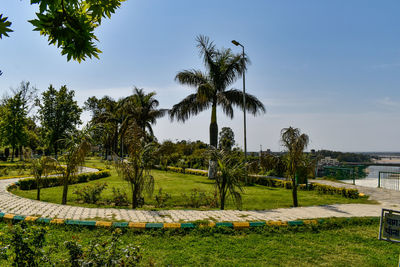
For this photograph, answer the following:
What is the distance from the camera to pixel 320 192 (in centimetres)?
1316

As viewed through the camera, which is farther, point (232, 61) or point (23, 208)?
point (232, 61)

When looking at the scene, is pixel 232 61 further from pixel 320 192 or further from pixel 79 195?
A: pixel 79 195

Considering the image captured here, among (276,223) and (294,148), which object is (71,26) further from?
(294,148)

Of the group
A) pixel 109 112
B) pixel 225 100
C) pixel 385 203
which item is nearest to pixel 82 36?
pixel 385 203

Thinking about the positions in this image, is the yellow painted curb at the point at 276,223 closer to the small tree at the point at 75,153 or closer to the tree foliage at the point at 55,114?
the small tree at the point at 75,153

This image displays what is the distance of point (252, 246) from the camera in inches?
199

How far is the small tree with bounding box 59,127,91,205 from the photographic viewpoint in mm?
9125

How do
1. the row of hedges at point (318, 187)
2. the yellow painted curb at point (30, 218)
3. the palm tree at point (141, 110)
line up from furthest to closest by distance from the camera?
the palm tree at point (141, 110) → the row of hedges at point (318, 187) → the yellow painted curb at point (30, 218)

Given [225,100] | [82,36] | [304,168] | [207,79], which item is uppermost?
[207,79]

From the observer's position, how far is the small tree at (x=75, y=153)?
29.9 feet

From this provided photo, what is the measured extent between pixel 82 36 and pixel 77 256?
8.24ft

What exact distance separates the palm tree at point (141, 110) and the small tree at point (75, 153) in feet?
64.8

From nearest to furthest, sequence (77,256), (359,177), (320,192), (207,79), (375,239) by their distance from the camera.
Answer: (77,256), (375,239), (320,192), (359,177), (207,79)

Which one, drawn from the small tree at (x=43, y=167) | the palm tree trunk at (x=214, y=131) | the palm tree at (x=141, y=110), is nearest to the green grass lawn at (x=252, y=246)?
the small tree at (x=43, y=167)
